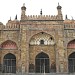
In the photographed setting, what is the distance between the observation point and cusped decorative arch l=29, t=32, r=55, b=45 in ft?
60.9

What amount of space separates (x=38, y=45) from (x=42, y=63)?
5.14 feet

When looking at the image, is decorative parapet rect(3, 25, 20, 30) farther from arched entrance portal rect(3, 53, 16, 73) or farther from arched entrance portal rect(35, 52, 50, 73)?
arched entrance portal rect(35, 52, 50, 73)

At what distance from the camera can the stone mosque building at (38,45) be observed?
59.0 feet

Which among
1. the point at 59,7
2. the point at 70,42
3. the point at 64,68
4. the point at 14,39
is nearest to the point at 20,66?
the point at 14,39

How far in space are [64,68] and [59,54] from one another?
1.22 m

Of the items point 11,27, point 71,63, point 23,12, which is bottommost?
point 71,63

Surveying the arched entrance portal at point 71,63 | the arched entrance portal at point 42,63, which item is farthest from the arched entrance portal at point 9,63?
the arched entrance portal at point 71,63

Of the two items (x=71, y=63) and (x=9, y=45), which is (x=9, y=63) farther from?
(x=71, y=63)

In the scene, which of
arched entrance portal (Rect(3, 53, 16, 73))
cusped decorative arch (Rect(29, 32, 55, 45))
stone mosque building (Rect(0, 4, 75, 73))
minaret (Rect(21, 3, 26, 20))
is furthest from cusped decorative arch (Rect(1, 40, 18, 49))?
minaret (Rect(21, 3, 26, 20))

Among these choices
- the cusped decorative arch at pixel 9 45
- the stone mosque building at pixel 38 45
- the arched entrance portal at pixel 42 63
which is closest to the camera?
the stone mosque building at pixel 38 45

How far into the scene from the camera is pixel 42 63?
18.3 meters

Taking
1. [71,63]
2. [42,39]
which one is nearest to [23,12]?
[42,39]

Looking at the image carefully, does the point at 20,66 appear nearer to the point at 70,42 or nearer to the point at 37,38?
the point at 37,38

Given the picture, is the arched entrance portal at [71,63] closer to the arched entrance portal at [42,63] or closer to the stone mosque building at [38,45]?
the stone mosque building at [38,45]
